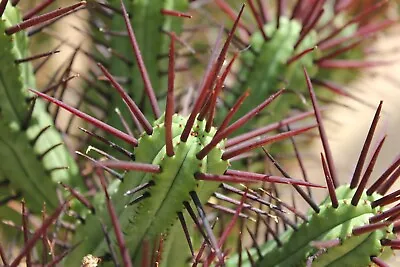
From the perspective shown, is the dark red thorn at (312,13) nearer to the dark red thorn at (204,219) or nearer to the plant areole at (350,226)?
the plant areole at (350,226)

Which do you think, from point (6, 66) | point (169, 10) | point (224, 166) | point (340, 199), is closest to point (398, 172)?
point (340, 199)

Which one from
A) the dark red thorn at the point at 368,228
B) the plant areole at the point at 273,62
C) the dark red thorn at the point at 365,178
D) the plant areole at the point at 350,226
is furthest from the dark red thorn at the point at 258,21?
the dark red thorn at the point at 368,228

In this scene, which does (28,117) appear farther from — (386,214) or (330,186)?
(386,214)

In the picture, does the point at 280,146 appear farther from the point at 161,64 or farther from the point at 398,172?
the point at 398,172

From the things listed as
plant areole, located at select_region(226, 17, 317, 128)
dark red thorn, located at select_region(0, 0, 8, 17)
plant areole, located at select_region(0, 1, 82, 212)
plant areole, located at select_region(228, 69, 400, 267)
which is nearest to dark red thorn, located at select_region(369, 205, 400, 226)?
plant areole, located at select_region(228, 69, 400, 267)

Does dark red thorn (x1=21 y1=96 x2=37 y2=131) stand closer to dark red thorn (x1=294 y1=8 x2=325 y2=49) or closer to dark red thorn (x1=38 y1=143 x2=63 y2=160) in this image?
dark red thorn (x1=38 y1=143 x2=63 y2=160)

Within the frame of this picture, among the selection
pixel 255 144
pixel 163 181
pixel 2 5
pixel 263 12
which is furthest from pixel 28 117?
pixel 263 12
